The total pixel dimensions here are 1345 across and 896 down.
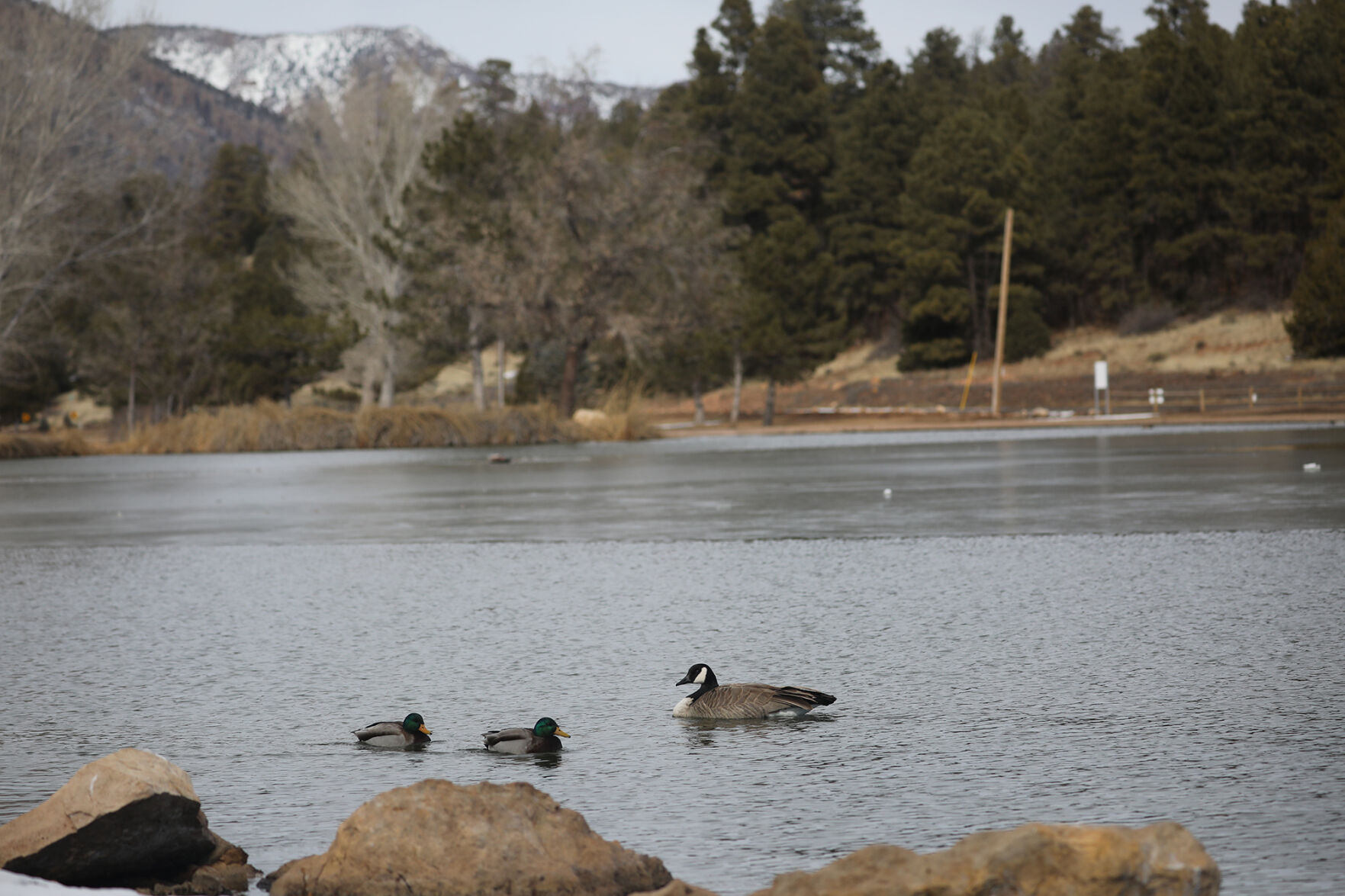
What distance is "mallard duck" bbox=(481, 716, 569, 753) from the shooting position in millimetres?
5691

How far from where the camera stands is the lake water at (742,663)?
495 cm

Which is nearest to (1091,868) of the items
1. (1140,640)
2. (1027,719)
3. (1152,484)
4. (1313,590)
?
(1027,719)

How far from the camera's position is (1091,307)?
82562 millimetres

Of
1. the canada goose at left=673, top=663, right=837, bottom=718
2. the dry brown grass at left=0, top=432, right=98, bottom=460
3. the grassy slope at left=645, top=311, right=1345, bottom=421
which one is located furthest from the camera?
the grassy slope at left=645, top=311, right=1345, bottom=421

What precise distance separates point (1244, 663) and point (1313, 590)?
101 inches

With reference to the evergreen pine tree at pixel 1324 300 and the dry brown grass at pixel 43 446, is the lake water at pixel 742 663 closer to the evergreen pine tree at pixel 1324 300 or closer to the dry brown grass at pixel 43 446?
the dry brown grass at pixel 43 446

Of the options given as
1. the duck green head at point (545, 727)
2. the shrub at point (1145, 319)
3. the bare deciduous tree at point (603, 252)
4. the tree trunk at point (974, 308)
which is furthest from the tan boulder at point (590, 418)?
the shrub at point (1145, 319)

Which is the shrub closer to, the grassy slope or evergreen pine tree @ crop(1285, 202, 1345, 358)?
the grassy slope

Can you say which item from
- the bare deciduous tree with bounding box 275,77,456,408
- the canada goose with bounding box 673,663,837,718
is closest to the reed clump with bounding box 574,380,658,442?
the bare deciduous tree with bounding box 275,77,456,408

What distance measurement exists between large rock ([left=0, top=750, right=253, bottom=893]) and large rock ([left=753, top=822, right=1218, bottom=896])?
6.07ft

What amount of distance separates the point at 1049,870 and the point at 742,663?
3871 millimetres

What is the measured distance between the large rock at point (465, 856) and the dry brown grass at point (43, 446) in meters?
40.5

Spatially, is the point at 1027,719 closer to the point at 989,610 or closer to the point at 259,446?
the point at 989,610

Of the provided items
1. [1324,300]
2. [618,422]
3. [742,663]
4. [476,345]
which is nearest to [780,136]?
[476,345]
